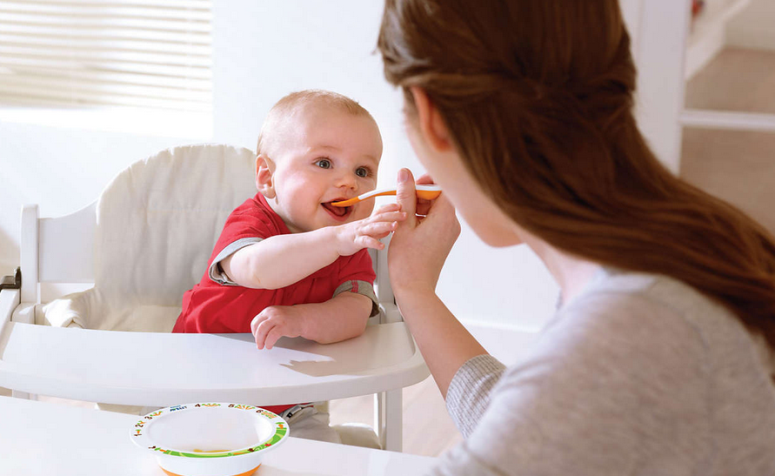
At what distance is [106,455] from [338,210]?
2.17ft

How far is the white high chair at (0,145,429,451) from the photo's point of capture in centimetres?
102

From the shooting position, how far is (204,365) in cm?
108

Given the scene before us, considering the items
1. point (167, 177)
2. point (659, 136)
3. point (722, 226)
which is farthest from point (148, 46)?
point (722, 226)

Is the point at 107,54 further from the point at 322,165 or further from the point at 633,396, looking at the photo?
the point at 633,396

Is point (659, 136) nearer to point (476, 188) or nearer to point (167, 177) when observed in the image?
point (167, 177)

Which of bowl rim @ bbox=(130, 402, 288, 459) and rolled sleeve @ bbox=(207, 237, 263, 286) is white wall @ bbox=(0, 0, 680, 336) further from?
bowl rim @ bbox=(130, 402, 288, 459)

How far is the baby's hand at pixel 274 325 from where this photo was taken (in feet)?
3.67

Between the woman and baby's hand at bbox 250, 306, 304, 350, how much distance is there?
54cm

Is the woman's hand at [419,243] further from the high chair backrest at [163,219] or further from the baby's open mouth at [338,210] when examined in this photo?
the high chair backrest at [163,219]

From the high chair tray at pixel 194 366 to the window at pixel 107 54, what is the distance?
6.87ft

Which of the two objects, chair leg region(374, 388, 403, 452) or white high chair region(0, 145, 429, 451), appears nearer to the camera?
white high chair region(0, 145, 429, 451)

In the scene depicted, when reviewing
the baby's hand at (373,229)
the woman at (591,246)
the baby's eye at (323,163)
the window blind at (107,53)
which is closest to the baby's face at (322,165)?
the baby's eye at (323,163)

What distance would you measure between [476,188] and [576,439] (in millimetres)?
233

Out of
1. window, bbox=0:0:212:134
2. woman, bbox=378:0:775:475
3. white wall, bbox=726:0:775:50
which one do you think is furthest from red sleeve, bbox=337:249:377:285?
window, bbox=0:0:212:134
